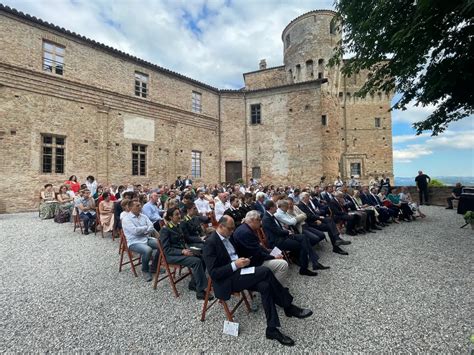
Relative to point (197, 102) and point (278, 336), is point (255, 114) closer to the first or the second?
point (197, 102)

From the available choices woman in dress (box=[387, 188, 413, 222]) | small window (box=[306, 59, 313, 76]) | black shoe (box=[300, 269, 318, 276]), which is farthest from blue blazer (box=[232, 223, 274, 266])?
small window (box=[306, 59, 313, 76])

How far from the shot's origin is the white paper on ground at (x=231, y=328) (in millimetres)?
2660

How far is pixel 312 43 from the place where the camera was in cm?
2150

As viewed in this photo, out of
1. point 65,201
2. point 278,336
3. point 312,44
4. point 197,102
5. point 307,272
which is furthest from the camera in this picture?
point 312,44

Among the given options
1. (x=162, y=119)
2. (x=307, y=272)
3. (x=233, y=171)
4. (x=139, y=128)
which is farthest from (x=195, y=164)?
(x=307, y=272)

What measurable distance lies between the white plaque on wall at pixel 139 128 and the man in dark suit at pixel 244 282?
566 inches

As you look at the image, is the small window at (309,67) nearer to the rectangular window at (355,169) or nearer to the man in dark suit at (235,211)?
the rectangular window at (355,169)

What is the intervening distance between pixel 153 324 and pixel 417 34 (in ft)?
25.6

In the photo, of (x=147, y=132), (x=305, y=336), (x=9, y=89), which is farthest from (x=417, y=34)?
(x=9, y=89)

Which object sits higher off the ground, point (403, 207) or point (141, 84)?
point (141, 84)

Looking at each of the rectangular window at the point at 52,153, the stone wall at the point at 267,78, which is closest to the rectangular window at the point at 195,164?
the rectangular window at the point at 52,153

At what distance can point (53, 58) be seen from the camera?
1224cm

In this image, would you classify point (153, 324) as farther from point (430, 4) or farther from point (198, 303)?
point (430, 4)

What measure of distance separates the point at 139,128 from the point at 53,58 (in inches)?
220
